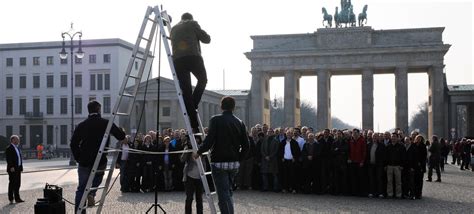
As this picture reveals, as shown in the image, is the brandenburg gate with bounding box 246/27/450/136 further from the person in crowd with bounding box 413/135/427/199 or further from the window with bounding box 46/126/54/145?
the person in crowd with bounding box 413/135/427/199

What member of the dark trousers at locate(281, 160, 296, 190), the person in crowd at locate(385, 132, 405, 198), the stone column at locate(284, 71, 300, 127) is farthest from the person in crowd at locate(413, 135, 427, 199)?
the stone column at locate(284, 71, 300, 127)

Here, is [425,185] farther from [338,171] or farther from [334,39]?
[334,39]

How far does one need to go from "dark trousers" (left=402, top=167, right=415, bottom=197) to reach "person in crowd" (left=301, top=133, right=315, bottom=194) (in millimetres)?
2960

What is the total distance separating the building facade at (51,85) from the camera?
3388 inches

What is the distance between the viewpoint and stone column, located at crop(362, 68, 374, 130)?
71.1 m

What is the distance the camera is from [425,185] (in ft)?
79.8

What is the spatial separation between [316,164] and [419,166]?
3.31 m

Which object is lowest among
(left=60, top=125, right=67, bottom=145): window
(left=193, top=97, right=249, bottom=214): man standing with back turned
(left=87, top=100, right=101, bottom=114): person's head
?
(left=60, top=125, right=67, bottom=145): window

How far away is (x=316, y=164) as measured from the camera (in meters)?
20.6

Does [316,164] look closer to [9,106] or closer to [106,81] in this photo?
[106,81]

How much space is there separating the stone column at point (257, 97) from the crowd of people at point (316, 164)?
51.6 metres

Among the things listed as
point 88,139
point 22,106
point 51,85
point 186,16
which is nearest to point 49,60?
point 51,85

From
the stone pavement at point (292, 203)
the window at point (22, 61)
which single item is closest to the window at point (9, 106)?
the window at point (22, 61)

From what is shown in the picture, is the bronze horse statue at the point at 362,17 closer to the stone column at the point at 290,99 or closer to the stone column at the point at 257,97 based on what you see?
the stone column at the point at 290,99
